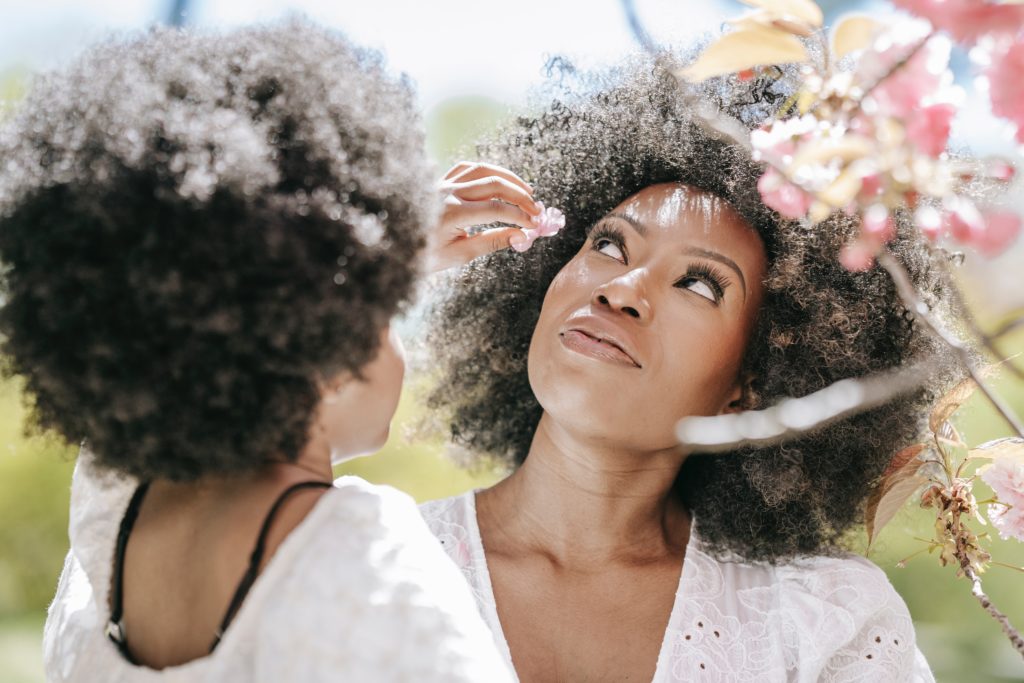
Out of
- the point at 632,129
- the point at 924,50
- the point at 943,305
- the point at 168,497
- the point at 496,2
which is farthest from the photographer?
the point at 496,2

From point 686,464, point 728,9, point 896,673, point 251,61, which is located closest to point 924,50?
point 251,61

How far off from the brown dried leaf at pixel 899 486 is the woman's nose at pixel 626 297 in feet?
1.65

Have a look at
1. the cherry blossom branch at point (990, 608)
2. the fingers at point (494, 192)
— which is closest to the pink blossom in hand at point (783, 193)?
the cherry blossom branch at point (990, 608)

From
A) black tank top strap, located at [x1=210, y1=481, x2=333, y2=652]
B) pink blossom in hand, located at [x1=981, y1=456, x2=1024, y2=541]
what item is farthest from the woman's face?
black tank top strap, located at [x1=210, y1=481, x2=333, y2=652]

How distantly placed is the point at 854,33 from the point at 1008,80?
21cm

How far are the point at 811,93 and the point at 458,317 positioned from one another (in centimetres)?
156

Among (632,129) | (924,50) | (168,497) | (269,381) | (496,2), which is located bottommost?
(496,2)

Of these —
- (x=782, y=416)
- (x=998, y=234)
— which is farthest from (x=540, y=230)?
(x=998, y=234)

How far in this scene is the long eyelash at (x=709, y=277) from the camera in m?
2.00

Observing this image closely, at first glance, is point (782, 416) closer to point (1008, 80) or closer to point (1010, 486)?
point (1010, 486)

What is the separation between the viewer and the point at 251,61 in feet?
3.79

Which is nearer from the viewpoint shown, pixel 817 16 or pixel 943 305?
pixel 817 16

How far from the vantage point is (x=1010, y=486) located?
1595 millimetres

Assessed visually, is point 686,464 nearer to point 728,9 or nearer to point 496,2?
point 728,9
